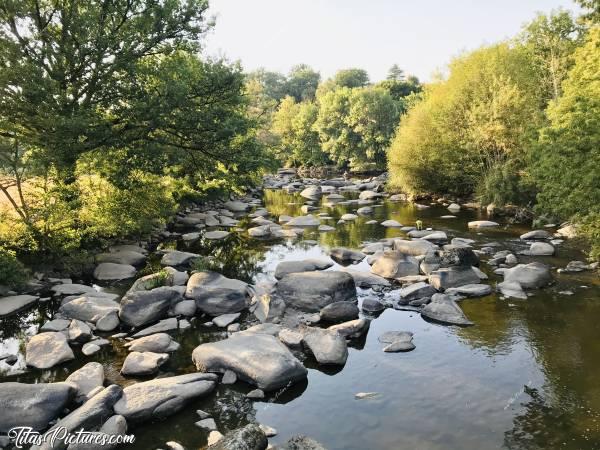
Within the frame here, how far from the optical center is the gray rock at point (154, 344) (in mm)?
10625

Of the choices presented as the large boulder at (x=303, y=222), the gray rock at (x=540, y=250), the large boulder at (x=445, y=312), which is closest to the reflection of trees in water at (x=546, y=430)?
the large boulder at (x=445, y=312)

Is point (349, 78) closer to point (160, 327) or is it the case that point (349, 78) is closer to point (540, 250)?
point (540, 250)

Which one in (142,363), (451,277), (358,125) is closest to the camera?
(142,363)

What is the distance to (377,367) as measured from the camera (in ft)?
32.8

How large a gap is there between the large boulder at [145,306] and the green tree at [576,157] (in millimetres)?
13155

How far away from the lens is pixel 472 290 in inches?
558

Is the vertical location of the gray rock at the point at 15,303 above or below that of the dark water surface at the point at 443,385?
above

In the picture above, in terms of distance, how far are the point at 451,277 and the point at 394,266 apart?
205cm

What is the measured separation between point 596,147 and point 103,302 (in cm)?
1584

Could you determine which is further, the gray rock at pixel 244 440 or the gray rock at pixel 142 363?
the gray rock at pixel 142 363

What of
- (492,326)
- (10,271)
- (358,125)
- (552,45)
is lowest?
(492,326)

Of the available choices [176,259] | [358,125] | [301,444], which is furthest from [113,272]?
[358,125]

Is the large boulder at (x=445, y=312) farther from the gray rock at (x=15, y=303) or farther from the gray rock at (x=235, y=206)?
the gray rock at (x=235, y=206)

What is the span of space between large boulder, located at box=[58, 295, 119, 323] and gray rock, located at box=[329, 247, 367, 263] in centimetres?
885
